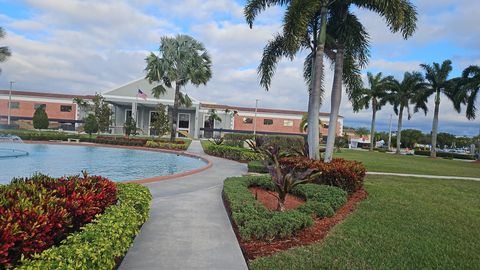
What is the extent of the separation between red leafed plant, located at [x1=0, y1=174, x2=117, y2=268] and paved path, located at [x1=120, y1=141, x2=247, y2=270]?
34.5 inches

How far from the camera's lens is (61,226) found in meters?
4.03

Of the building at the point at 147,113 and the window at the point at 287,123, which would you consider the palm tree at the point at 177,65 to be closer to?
the building at the point at 147,113

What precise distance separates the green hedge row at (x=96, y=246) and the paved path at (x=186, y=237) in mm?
377

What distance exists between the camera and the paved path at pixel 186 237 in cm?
480

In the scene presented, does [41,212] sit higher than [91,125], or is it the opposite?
[91,125]

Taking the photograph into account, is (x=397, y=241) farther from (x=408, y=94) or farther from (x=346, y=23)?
(x=408, y=94)

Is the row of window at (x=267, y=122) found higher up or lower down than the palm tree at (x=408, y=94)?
lower down

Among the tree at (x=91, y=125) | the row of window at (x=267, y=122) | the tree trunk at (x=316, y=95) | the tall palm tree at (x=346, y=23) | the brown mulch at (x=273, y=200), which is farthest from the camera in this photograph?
the row of window at (x=267, y=122)

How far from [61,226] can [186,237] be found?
2233 mm

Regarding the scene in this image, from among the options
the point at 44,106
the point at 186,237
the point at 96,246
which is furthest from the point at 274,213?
the point at 44,106

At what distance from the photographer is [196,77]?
29906mm

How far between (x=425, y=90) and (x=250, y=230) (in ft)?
146

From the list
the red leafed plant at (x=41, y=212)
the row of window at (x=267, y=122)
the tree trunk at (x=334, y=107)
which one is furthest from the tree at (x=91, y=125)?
the red leafed plant at (x=41, y=212)

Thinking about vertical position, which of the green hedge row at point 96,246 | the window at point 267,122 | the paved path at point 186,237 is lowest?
the paved path at point 186,237
